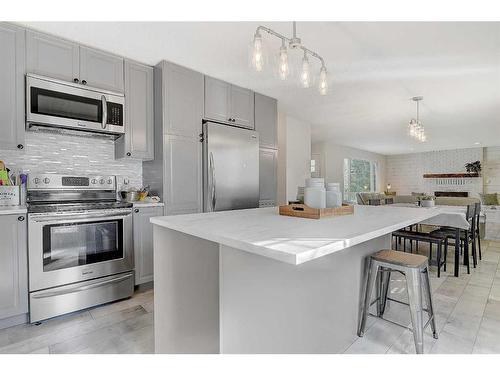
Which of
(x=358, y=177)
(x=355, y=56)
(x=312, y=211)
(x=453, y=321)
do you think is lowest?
(x=453, y=321)

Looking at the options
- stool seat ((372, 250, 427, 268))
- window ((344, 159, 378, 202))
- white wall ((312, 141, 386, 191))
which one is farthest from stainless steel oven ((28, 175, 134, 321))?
window ((344, 159, 378, 202))

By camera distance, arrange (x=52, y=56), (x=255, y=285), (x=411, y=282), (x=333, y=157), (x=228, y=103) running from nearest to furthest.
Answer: (x=255, y=285) → (x=411, y=282) → (x=52, y=56) → (x=228, y=103) → (x=333, y=157)

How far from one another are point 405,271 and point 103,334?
1972 millimetres

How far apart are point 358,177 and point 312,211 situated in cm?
897

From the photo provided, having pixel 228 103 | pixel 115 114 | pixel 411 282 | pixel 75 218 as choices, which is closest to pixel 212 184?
pixel 228 103

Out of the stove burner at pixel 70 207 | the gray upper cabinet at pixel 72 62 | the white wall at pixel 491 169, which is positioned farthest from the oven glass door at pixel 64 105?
the white wall at pixel 491 169

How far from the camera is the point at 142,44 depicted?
242 centimetres

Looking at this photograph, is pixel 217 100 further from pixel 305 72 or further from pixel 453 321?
pixel 453 321

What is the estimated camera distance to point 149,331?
1861 millimetres

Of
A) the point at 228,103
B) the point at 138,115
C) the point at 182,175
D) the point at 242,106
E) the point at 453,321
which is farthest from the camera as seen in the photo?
the point at 242,106

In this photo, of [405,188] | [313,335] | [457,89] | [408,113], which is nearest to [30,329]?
[313,335]

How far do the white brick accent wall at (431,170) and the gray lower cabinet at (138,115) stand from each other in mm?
10995
